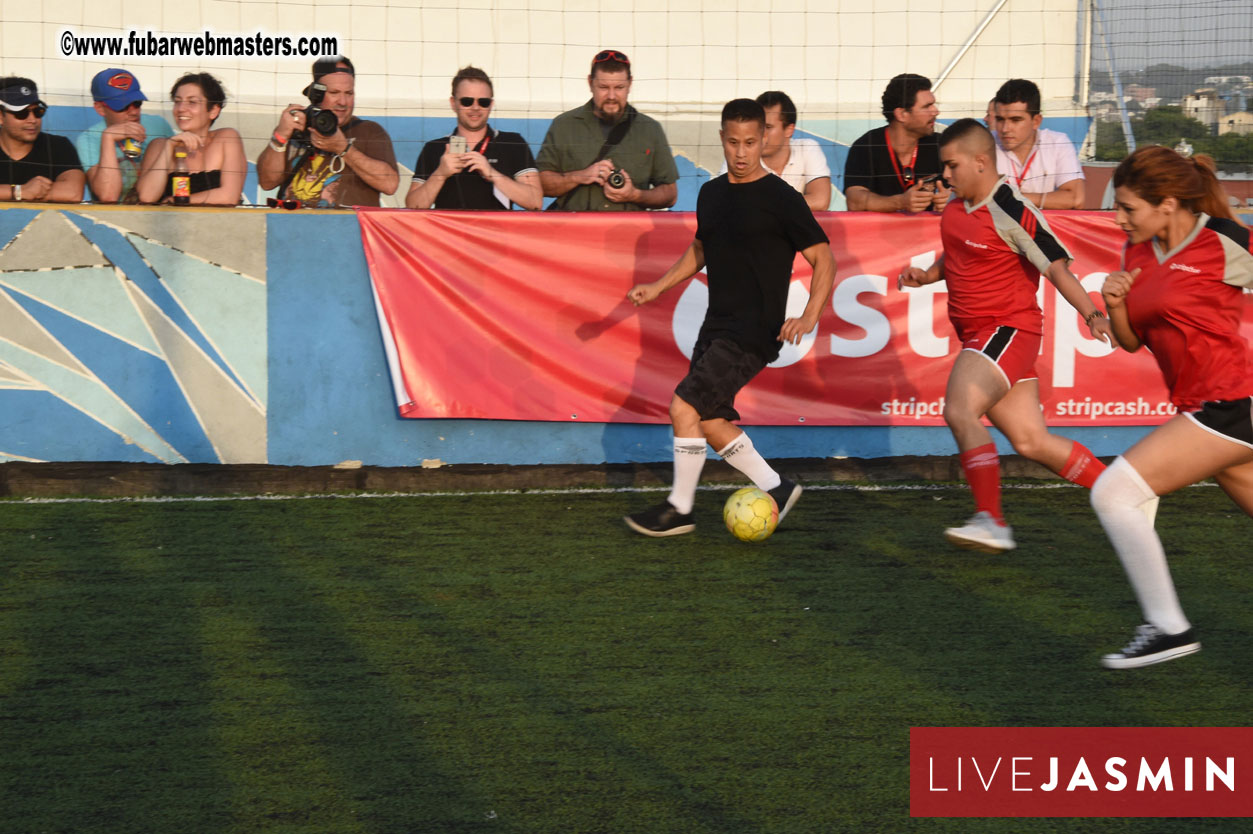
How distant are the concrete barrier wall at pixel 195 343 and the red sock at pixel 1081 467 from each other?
364cm

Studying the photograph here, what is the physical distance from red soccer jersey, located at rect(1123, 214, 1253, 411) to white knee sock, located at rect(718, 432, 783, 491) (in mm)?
2421

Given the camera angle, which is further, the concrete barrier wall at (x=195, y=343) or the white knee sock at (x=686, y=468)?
the concrete barrier wall at (x=195, y=343)

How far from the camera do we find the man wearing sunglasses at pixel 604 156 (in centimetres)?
844

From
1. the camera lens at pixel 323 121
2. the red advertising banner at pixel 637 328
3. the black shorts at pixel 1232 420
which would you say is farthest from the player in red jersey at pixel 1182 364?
the camera lens at pixel 323 121

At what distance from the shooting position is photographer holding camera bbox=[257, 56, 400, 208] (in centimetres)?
831

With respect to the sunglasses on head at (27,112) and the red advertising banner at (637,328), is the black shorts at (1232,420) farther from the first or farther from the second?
the sunglasses on head at (27,112)

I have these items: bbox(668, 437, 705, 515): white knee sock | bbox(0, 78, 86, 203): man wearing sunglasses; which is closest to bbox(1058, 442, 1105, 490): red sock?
bbox(668, 437, 705, 515): white knee sock

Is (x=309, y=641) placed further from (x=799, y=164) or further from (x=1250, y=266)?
(x=799, y=164)

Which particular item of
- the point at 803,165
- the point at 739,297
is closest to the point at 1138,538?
the point at 739,297

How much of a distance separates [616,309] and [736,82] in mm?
9296

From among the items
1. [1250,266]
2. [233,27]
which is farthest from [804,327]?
[233,27]

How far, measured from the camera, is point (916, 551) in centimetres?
646

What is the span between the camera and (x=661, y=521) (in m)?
6.74

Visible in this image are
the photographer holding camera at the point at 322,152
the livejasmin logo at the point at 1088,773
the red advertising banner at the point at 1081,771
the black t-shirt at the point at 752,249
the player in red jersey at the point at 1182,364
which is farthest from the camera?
the photographer holding camera at the point at 322,152
